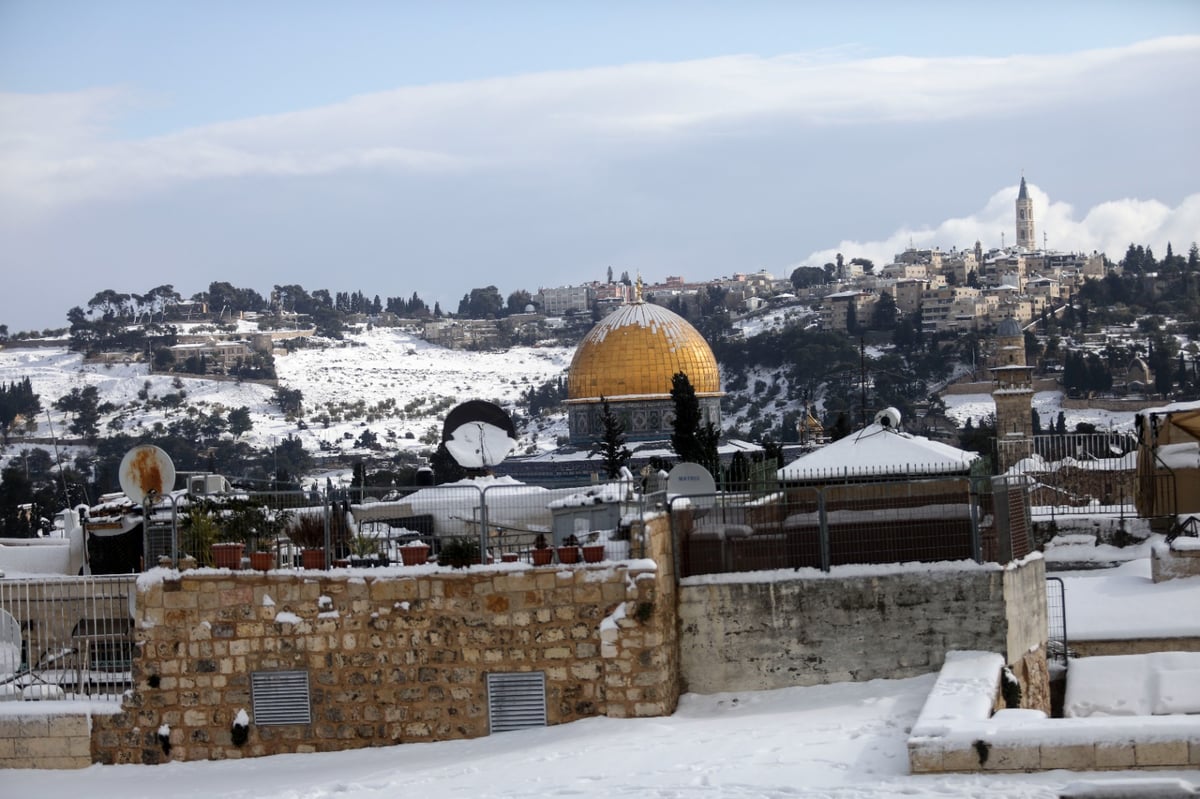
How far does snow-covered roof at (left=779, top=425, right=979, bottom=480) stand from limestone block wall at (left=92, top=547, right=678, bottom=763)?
3677 mm

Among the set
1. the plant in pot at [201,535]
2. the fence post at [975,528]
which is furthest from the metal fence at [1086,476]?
the plant in pot at [201,535]

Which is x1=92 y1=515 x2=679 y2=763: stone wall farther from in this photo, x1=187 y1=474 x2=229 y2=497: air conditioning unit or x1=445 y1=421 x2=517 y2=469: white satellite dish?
x1=445 y1=421 x2=517 y2=469: white satellite dish

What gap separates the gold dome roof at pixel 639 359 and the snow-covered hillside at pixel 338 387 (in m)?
39.1

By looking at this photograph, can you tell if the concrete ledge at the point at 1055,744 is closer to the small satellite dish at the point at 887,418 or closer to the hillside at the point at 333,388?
the small satellite dish at the point at 887,418

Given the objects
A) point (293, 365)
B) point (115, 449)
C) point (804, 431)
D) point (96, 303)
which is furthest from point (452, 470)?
point (96, 303)

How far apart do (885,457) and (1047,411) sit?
231 feet

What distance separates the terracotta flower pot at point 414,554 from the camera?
10.6 meters

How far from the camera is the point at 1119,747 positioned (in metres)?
8.30

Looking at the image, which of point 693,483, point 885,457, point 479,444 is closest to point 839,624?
point 693,483

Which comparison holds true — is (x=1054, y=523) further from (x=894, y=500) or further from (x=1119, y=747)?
(x=1119, y=747)

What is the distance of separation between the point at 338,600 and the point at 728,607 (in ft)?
7.70

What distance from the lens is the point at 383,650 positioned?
10531mm

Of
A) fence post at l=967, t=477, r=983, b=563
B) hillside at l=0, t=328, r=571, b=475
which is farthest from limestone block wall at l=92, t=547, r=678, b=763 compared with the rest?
hillside at l=0, t=328, r=571, b=475

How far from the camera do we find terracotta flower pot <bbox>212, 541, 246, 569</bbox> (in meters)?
10.7
